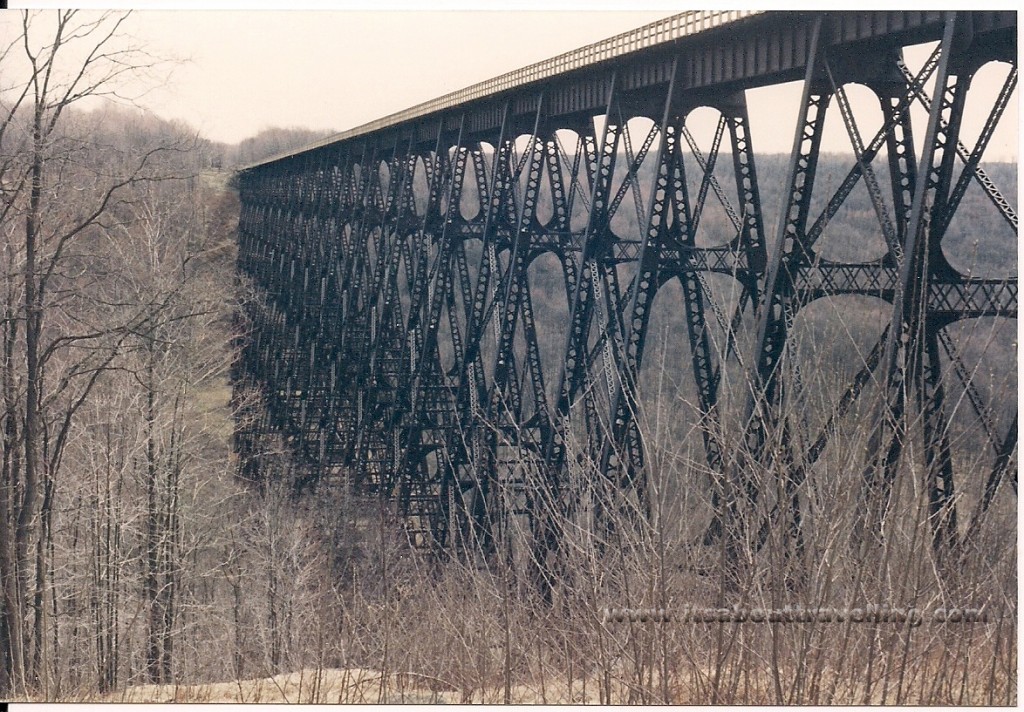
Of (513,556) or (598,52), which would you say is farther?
(598,52)

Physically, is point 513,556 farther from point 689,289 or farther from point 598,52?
point 598,52

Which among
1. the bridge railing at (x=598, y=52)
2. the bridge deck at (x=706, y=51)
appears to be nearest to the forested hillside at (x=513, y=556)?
the bridge deck at (x=706, y=51)

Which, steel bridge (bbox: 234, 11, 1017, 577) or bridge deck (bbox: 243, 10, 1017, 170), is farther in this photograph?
bridge deck (bbox: 243, 10, 1017, 170)

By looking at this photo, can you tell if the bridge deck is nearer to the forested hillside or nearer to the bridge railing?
the bridge railing

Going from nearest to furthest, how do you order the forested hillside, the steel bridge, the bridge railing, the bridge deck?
the forested hillside → the steel bridge → the bridge deck → the bridge railing

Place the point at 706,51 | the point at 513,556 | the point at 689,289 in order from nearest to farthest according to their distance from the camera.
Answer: the point at 513,556
the point at 706,51
the point at 689,289

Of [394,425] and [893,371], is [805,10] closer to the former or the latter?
[893,371]

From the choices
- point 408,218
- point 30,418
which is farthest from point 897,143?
point 408,218

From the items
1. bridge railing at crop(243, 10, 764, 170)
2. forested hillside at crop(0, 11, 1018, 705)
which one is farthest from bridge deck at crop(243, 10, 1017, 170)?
forested hillside at crop(0, 11, 1018, 705)

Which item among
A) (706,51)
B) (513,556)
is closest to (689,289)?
(706,51)

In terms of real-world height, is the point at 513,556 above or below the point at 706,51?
below
